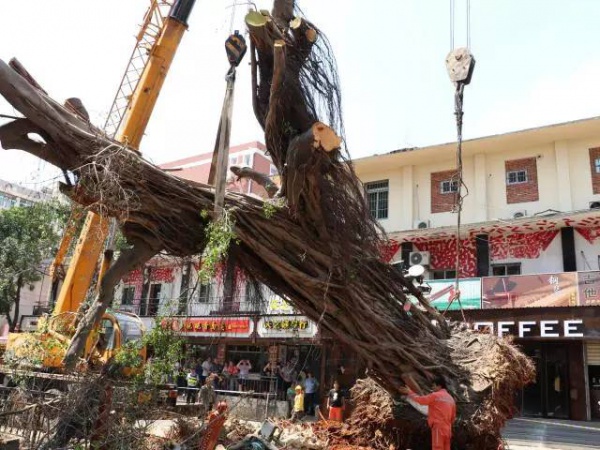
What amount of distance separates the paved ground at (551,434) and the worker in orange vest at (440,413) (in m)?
4.88

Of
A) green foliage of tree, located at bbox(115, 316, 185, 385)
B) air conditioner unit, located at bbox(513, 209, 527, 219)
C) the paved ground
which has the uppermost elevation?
air conditioner unit, located at bbox(513, 209, 527, 219)

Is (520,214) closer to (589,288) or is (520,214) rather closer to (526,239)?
(526,239)

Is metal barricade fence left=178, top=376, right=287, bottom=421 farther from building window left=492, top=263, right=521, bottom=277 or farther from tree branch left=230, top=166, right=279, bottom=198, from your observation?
building window left=492, top=263, right=521, bottom=277

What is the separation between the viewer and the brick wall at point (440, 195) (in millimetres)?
21334

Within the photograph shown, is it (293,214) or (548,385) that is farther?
(548,385)

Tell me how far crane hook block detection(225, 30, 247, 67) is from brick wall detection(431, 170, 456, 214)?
633 inches

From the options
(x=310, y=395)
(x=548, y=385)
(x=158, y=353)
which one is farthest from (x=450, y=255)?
(x=158, y=353)

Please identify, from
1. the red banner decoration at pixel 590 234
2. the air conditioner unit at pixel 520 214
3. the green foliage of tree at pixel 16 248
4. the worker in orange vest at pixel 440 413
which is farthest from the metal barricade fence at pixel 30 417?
the green foliage of tree at pixel 16 248

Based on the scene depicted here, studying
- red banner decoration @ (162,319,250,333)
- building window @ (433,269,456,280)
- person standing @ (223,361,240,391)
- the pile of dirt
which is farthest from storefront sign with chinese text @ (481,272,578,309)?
person standing @ (223,361,240,391)

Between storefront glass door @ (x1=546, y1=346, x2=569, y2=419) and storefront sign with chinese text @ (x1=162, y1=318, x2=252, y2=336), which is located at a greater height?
storefront sign with chinese text @ (x1=162, y1=318, x2=252, y2=336)

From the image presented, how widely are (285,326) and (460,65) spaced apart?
12.5m

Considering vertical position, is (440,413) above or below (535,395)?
above

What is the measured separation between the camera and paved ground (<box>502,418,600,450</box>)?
11.3 meters

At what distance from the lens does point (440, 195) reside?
21609 mm
